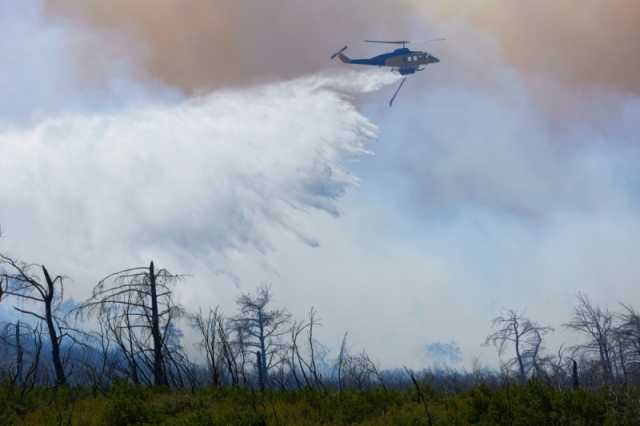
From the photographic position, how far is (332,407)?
1541 cm

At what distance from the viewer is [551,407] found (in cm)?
1295

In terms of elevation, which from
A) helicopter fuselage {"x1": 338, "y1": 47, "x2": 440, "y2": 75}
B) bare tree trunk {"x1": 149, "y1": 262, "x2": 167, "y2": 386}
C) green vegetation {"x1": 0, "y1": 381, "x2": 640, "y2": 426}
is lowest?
green vegetation {"x1": 0, "y1": 381, "x2": 640, "y2": 426}

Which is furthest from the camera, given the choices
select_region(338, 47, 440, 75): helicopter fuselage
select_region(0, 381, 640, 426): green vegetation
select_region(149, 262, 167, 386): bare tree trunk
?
select_region(338, 47, 440, 75): helicopter fuselage

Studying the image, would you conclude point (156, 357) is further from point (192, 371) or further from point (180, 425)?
point (180, 425)

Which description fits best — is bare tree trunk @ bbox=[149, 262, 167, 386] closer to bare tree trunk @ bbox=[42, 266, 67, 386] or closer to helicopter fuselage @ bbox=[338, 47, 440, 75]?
bare tree trunk @ bbox=[42, 266, 67, 386]

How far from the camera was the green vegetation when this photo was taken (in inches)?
491

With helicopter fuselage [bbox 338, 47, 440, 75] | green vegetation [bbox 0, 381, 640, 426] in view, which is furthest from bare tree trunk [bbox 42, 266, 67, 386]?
helicopter fuselage [bbox 338, 47, 440, 75]

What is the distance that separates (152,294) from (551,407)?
15.5 metres

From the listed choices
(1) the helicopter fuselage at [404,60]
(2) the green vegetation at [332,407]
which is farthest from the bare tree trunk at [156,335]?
(1) the helicopter fuselage at [404,60]

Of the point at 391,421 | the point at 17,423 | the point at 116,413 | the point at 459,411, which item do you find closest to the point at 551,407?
the point at 459,411

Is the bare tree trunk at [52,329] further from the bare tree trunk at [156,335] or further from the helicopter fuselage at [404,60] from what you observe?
the helicopter fuselage at [404,60]

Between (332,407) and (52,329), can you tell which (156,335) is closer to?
(52,329)

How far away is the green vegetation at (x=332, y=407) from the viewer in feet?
40.9

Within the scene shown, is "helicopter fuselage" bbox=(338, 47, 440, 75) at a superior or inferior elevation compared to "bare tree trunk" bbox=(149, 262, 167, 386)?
superior
